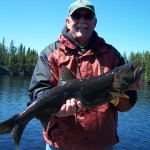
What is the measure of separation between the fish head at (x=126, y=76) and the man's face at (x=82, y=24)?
0.82 meters

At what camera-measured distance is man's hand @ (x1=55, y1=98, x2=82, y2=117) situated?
5336 mm

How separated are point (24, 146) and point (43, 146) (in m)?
1.34

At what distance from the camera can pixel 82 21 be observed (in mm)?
5766

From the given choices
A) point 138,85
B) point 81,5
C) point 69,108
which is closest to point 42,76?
point 69,108

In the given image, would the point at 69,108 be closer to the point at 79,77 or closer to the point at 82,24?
the point at 79,77

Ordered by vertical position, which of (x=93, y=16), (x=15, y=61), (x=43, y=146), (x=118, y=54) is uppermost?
(x=15, y=61)

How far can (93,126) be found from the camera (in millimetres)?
5574

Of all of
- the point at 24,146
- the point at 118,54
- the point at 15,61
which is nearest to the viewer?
the point at 118,54

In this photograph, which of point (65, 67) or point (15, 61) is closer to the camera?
point (65, 67)

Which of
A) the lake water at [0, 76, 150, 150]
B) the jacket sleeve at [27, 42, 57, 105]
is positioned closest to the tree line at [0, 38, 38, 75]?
the lake water at [0, 76, 150, 150]

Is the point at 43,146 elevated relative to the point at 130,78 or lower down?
lower down

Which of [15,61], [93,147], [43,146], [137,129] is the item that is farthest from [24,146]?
[15,61]

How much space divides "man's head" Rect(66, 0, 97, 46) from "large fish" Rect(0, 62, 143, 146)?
2.32ft

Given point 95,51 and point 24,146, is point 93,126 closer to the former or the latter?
point 95,51
